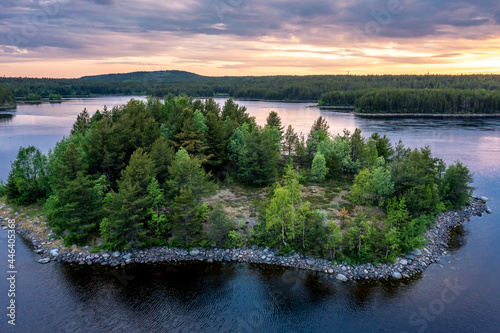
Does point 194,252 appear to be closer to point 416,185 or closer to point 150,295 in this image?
point 150,295

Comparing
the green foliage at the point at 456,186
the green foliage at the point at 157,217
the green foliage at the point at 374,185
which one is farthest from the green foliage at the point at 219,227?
the green foliage at the point at 456,186

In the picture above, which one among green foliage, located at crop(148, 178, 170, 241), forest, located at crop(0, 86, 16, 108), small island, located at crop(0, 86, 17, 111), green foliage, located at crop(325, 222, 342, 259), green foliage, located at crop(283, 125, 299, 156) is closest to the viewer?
green foliage, located at crop(325, 222, 342, 259)

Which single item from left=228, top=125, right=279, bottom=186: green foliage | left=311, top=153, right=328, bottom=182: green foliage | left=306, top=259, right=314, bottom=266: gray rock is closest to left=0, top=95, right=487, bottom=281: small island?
left=306, top=259, right=314, bottom=266: gray rock

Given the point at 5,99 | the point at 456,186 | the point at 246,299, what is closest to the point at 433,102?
the point at 456,186

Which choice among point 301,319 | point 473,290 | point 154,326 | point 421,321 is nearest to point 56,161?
point 154,326

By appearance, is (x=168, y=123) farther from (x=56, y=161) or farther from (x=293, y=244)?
(x=293, y=244)

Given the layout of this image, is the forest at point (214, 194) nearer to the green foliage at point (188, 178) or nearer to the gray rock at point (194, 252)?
the green foliage at point (188, 178)

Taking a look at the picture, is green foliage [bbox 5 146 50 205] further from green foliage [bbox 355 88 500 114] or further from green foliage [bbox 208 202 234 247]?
green foliage [bbox 355 88 500 114]
